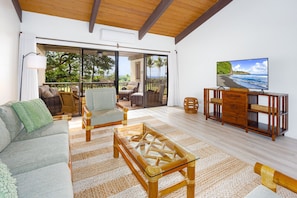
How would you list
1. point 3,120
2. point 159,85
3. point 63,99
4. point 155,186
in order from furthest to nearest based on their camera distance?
point 159,85, point 63,99, point 3,120, point 155,186

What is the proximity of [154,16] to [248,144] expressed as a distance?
11.9 ft

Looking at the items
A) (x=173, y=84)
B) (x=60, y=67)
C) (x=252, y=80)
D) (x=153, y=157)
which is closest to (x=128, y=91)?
(x=173, y=84)

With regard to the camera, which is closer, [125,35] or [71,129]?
[71,129]

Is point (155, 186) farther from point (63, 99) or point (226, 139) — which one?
point (63, 99)

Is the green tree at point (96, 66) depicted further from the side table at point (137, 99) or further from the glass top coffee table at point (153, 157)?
the glass top coffee table at point (153, 157)

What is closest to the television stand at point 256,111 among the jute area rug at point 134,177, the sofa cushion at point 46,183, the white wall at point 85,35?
the jute area rug at point 134,177

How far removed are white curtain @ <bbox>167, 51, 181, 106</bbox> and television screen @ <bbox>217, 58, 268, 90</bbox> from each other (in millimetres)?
2044

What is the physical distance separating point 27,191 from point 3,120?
1.09 meters

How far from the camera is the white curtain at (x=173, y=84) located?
5746 millimetres

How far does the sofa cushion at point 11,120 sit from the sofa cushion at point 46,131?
0.20 feet

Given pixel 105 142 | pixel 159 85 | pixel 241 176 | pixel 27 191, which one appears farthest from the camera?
pixel 159 85

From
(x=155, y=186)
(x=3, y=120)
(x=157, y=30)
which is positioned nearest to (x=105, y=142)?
(x=3, y=120)

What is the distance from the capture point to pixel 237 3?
3.69m

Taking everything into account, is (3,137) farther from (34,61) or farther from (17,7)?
(17,7)
